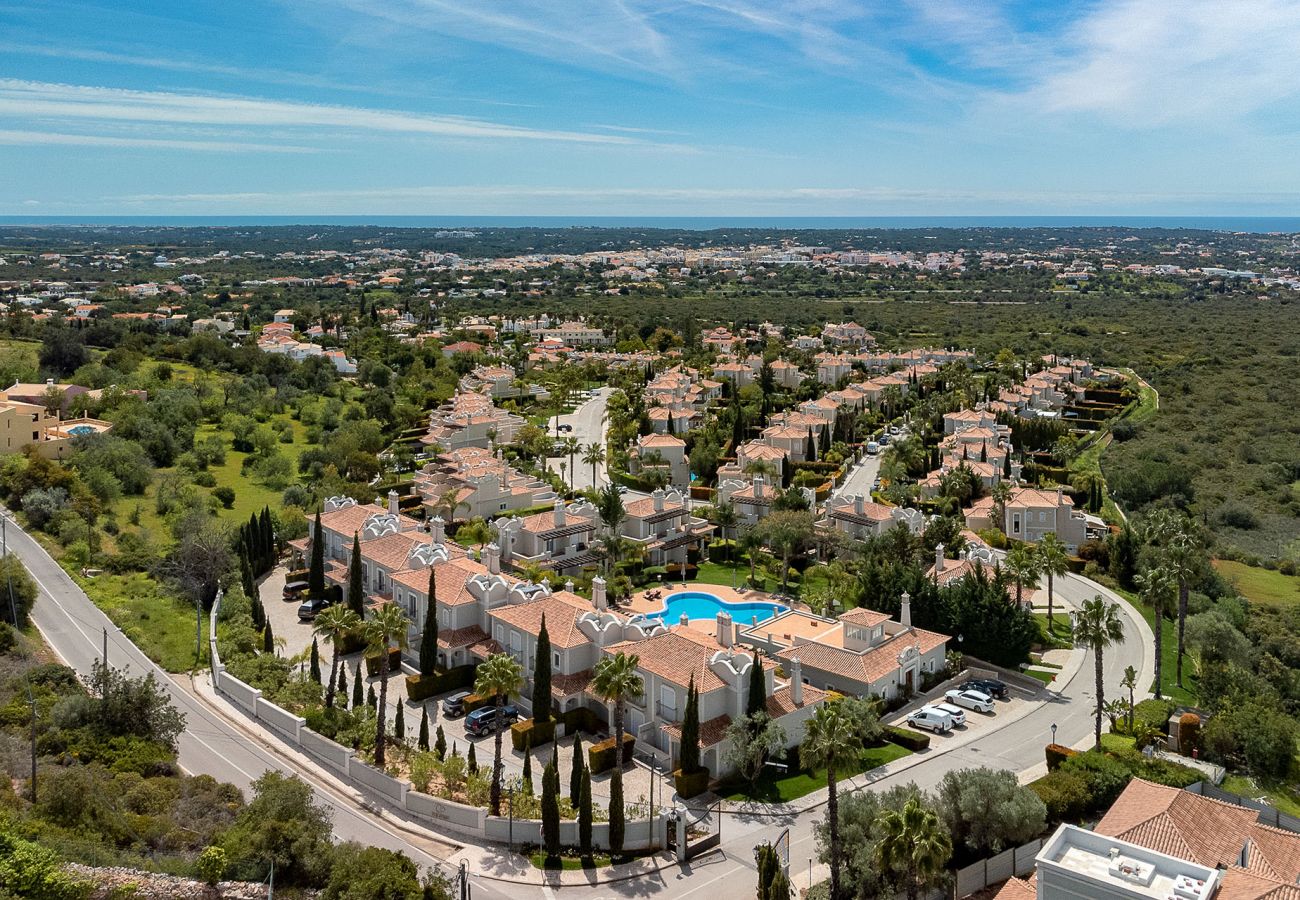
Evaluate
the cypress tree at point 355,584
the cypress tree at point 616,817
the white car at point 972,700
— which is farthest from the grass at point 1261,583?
the cypress tree at point 355,584

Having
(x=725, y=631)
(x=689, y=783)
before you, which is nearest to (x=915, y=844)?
(x=689, y=783)

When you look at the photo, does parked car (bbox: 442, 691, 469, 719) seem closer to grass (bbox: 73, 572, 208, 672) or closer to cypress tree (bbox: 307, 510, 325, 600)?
grass (bbox: 73, 572, 208, 672)

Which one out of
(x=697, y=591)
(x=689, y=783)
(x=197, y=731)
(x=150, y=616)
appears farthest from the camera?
(x=697, y=591)

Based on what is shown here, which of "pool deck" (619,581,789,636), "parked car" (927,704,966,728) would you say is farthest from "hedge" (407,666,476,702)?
"parked car" (927,704,966,728)

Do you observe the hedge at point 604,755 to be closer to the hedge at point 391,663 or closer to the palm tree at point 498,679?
the palm tree at point 498,679

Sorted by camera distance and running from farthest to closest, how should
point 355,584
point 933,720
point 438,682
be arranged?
point 355,584
point 438,682
point 933,720

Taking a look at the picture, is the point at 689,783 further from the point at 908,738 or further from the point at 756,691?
the point at 908,738
